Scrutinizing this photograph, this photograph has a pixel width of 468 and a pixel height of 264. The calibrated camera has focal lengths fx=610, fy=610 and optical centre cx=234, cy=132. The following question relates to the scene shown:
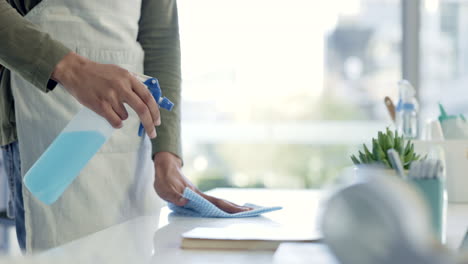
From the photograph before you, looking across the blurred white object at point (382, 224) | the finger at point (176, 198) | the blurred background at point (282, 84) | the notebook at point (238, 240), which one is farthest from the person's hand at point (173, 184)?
the blurred background at point (282, 84)

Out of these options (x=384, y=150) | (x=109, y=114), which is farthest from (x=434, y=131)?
(x=109, y=114)

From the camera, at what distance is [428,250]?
483mm

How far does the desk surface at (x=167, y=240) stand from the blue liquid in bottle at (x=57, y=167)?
0.31ft

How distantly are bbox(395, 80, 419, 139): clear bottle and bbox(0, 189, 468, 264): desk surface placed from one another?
39 centimetres

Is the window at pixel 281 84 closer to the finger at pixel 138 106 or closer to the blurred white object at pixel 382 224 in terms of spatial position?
the finger at pixel 138 106

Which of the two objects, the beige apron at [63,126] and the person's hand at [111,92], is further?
the beige apron at [63,126]

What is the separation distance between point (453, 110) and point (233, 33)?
69.1 inches

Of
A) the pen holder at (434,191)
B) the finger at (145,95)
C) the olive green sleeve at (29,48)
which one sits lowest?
the pen holder at (434,191)

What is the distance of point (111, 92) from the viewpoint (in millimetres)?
1113

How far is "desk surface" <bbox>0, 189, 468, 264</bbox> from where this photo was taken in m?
0.85

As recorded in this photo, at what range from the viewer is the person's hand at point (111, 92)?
3.53 ft

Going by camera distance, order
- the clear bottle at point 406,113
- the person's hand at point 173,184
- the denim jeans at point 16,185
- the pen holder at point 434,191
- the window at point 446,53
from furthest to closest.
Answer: the window at point 446,53 → the clear bottle at point 406,113 → the denim jeans at point 16,185 → the person's hand at point 173,184 → the pen holder at point 434,191

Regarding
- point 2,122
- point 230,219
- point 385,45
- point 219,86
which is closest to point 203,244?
point 230,219

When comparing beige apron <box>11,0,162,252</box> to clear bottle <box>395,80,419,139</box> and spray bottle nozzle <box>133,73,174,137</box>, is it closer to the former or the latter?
spray bottle nozzle <box>133,73,174,137</box>
